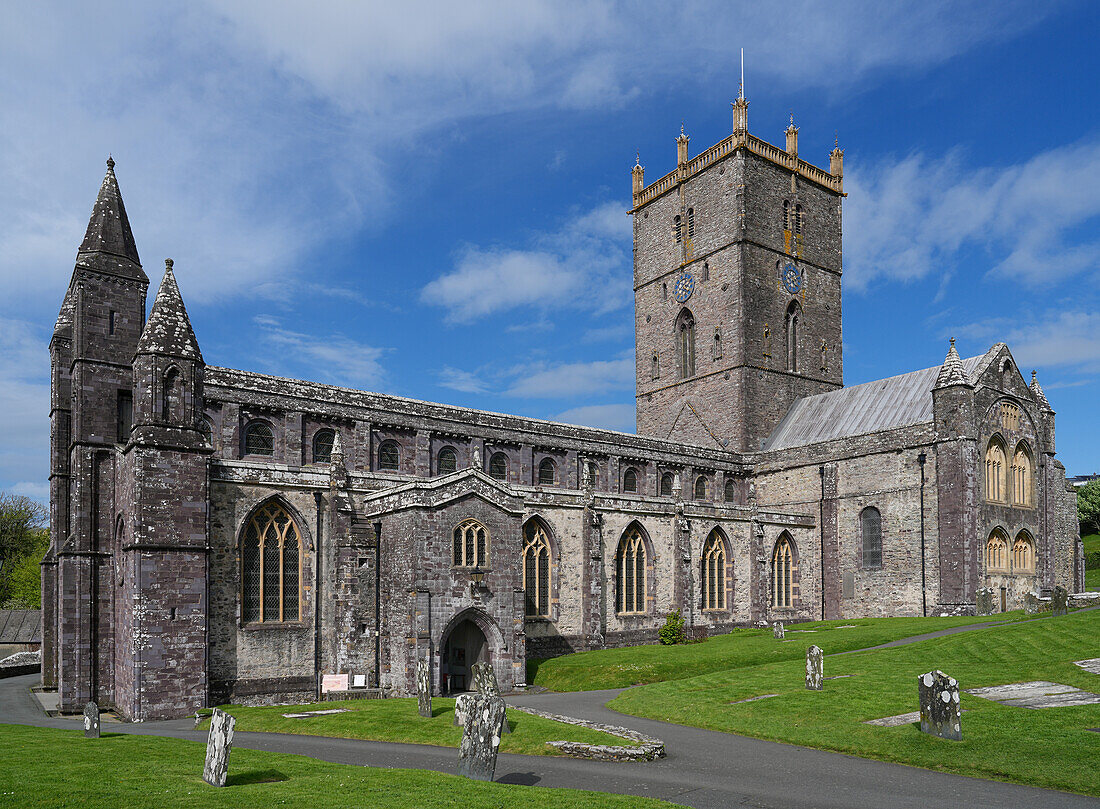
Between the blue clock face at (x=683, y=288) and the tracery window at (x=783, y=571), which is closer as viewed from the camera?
the tracery window at (x=783, y=571)

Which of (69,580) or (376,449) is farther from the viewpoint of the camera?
(376,449)

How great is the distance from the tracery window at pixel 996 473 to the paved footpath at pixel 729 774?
2938 centimetres

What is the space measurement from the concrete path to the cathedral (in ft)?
23.3

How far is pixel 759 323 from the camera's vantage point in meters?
56.4

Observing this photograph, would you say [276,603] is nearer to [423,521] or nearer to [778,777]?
[423,521]

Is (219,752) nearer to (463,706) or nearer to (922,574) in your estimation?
(463,706)

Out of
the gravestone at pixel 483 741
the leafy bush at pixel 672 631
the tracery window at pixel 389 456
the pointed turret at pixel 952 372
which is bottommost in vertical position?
the leafy bush at pixel 672 631

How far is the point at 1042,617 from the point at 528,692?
72.4ft

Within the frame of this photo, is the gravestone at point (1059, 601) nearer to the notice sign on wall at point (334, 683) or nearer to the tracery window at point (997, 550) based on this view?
the tracery window at point (997, 550)

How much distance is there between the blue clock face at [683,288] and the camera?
197ft

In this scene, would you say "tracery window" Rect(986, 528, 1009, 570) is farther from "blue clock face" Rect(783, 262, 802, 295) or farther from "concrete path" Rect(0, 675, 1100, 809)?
"concrete path" Rect(0, 675, 1100, 809)

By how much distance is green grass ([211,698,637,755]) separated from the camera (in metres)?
20.3

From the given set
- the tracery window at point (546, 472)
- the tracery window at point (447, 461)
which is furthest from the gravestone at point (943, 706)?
the tracery window at point (546, 472)

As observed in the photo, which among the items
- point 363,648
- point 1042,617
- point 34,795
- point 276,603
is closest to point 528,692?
point 363,648
